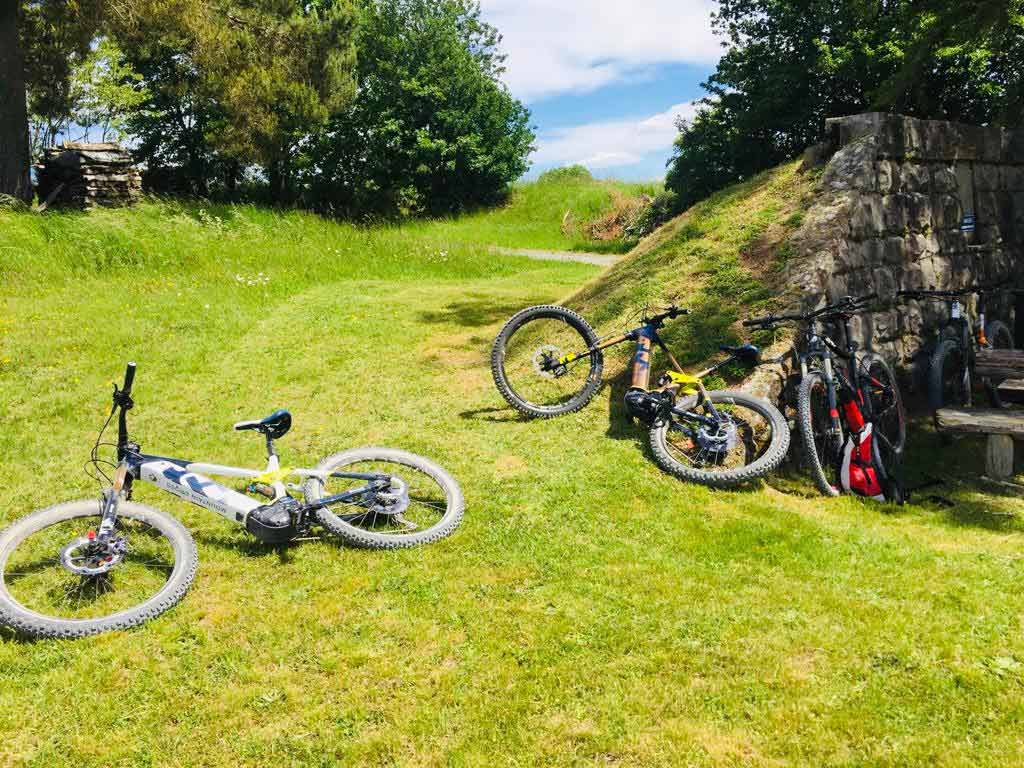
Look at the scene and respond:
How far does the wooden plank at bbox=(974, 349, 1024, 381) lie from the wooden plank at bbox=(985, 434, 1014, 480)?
194 centimetres

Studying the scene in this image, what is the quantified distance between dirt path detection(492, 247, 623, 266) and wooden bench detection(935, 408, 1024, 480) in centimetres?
1439

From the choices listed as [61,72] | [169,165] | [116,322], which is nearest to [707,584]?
[116,322]

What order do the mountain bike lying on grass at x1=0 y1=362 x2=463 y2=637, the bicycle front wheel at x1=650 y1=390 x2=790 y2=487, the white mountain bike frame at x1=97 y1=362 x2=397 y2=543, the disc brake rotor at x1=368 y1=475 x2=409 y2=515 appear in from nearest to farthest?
the mountain bike lying on grass at x1=0 y1=362 x2=463 y2=637 → the white mountain bike frame at x1=97 y1=362 x2=397 y2=543 → the disc brake rotor at x1=368 y1=475 x2=409 y2=515 → the bicycle front wheel at x1=650 y1=390 x2=790 y2=487

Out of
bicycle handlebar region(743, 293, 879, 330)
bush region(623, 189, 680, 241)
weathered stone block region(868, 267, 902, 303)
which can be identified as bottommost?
bicycle handlebar region(743, 293, 879, 330)

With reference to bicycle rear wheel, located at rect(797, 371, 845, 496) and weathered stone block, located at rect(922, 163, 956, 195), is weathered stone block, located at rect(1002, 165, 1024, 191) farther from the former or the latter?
bicycle rear wheel, located at rect(797, 371, 845, 496)

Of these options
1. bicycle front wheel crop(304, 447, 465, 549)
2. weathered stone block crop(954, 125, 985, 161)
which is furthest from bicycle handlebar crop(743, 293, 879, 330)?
weathered stone block crop(954, 125, 985, 161)

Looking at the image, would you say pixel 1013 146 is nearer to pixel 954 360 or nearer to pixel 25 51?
pixel 954 360

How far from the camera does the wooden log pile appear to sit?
1694cm

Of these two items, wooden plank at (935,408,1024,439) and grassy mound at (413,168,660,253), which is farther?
grassy mound at (413,168,660,253)

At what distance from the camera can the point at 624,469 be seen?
19.9ft

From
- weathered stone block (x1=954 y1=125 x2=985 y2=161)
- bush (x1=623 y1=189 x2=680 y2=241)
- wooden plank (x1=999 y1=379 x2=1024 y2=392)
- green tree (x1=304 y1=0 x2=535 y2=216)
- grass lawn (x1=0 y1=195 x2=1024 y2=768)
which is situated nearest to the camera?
grass lawn (x1=0 y1=195 x2=1024 y2=768)

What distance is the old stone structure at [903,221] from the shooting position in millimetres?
8055

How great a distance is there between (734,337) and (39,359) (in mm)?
8309

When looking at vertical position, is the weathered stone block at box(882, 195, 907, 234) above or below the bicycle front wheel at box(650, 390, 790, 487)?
above
